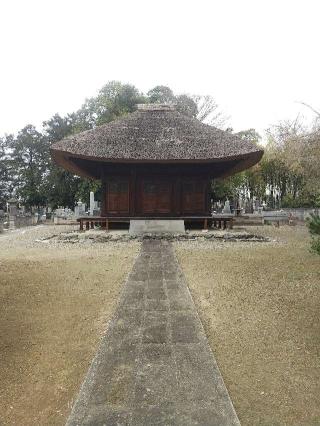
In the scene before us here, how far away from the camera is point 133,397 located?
3404 millimetres

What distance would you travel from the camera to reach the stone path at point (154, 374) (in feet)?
10.3

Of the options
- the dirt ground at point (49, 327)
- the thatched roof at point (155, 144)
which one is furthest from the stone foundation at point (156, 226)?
the dirt ground at point (49, 327)

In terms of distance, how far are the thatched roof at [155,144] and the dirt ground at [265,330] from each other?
773 centimetres

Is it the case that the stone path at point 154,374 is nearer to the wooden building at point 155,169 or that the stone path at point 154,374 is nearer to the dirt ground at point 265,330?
the dirt ground at point 265,330

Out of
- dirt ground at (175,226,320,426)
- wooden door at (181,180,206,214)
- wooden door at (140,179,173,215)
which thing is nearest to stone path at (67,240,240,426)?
dirt ground at (175,226,320,426)

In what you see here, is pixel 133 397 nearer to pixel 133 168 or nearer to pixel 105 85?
pixel 133 168

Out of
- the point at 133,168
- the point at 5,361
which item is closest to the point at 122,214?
the point at 133,168

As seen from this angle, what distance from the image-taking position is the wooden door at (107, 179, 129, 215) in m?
20.0

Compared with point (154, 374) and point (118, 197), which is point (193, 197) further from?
point (154, 374)

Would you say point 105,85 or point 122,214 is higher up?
point 105,85

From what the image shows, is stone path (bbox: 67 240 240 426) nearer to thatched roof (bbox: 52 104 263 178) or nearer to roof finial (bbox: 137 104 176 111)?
thatched roof (bbox: 52 104 263 178)

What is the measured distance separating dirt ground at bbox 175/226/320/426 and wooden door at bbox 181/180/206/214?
9359mm

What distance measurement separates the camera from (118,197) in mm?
20062

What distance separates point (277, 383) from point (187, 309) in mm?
2187
